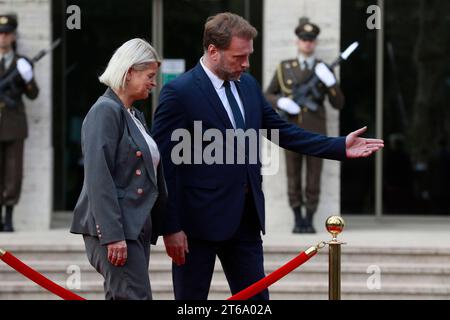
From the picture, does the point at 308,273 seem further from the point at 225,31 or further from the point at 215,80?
the point at 225,31

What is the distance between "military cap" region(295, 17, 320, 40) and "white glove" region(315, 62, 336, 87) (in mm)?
336

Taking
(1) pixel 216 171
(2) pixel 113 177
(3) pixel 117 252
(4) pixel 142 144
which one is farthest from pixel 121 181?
(1) pixel 216 171

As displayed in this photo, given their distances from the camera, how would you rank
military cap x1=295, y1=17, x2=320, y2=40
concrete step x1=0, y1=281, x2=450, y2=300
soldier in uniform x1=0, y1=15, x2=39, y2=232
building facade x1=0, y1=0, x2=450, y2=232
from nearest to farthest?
concrete step x1=0, y1=281, x2=450, y2=300, soldier in uniform x1=0, y1=15, x2=39, y2=232, military cap x1=295, y1=17, x2=320, y2=40, building facade x1=0, y1=0, x2=450, y2=232

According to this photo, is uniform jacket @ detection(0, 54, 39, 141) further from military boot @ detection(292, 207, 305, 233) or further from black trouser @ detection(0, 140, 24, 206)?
military boot @ detection(292, 207, 305, 233)

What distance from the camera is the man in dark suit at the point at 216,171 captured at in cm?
580

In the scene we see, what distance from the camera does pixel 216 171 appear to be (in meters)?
5.84

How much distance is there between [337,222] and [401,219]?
6685 mm

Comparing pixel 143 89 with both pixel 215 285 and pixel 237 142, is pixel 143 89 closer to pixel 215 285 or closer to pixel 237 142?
pixel 237 142

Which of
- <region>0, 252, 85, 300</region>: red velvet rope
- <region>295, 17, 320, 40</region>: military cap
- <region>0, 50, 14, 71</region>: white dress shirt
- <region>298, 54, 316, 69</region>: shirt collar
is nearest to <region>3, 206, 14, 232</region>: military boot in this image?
<region>0, 50, 14, 71</region>: white dress shirt

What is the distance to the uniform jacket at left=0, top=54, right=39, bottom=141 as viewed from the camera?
11.1m

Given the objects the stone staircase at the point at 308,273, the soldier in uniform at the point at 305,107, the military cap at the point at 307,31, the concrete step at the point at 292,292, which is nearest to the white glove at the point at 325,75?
the soldier in uniform at the point at 305,107

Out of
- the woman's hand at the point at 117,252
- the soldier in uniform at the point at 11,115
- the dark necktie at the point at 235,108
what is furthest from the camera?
the soldier in uniform at the point at 11,115

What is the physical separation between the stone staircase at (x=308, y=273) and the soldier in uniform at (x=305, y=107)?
4.19 ft

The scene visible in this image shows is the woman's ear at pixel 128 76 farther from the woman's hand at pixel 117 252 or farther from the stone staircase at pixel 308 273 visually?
the stone staircase at pixel 308 273
